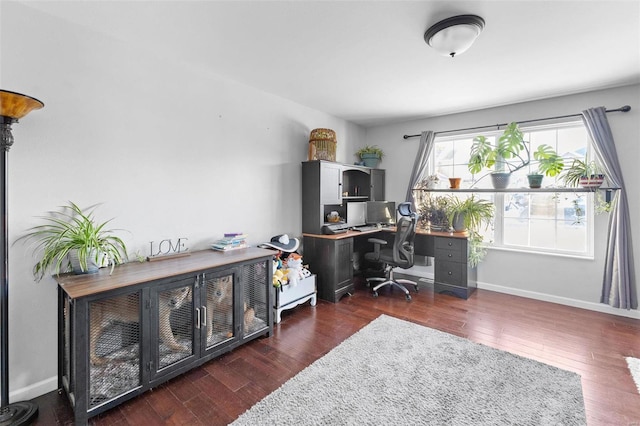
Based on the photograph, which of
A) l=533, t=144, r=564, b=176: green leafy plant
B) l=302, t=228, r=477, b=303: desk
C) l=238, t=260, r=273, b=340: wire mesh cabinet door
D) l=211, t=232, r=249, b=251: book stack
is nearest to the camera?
l=238, t=260, r=273, b=340: wire mesh cabinet door

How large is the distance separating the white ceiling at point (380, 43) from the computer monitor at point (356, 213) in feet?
5.26

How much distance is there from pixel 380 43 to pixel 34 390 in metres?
3.50

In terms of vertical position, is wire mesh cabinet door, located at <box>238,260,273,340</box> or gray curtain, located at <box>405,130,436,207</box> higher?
gray curtain, located at <box>405,130,436,207</box>

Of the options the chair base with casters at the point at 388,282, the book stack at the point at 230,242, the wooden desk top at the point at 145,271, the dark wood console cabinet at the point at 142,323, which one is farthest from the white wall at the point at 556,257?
the dark wood console cabinet at the point at 142,323

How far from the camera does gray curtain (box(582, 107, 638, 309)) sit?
314 centimetres

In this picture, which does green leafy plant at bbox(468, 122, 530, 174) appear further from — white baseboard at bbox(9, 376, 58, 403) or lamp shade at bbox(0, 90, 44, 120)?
white baseboard at bbox(9, 376, 58, 403)

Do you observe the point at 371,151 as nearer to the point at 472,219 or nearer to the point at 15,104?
the point at 472,219

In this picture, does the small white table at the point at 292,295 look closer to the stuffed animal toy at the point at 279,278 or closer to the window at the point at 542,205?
the stuffed animal toy at the point at 279,278

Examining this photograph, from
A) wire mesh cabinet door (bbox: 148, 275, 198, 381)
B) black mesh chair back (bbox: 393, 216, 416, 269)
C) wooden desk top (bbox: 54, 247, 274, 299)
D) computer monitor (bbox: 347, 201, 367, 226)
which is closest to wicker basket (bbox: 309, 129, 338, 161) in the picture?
computer monitor (bbox: 347, 201, 367, 226)

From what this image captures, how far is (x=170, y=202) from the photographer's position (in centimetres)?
264

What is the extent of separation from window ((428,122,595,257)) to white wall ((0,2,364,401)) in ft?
Result: 9.88

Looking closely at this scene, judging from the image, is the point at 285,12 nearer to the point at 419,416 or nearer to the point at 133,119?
the point at 133,119

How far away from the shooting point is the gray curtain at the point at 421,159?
4.52 meters

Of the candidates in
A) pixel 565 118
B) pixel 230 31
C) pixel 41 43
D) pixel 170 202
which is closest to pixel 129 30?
pixel 41 43
